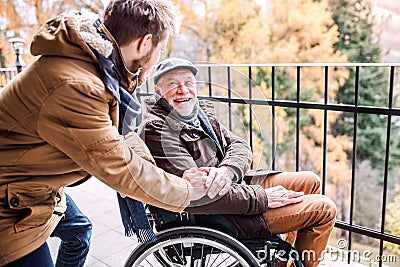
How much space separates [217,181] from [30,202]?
0.56 meters

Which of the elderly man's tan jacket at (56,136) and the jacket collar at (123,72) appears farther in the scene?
the jacket collar at (123,72)

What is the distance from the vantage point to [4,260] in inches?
36.6

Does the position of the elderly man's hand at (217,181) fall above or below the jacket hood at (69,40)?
below

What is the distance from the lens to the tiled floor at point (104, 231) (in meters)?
2.00

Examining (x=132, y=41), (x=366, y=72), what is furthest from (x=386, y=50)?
(x=132, y=41)

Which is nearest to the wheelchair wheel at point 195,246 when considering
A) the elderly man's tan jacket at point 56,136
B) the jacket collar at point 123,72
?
the elderly man's tan jacket at point 56,136

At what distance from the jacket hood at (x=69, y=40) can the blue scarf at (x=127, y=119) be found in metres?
0.02

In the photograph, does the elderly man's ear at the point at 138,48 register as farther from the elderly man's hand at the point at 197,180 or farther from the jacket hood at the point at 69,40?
the elderly man's hand at the point at 197,180

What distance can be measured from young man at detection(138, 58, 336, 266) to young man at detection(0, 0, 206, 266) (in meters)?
0.22

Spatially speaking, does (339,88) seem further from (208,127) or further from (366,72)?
(208,127)

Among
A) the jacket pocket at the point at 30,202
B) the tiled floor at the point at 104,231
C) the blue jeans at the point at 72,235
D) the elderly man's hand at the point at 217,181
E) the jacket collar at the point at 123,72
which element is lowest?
the tiled floor at the point at 104,231

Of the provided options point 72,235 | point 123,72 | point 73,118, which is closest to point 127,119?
point 123,72

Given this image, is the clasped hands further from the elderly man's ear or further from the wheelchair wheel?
the elderly man's ear

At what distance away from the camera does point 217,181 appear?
1233 mm
